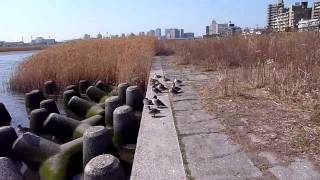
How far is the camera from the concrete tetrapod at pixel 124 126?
281 inches

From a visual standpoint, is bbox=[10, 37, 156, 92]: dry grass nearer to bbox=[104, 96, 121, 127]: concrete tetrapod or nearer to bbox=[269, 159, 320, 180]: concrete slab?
bbox=[104, 96, 121, 127]: concrete tetrapod

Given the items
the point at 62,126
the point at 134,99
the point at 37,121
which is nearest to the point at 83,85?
the point at 134,99

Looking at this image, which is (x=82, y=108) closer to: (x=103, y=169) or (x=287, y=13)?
(x=103, y=169)

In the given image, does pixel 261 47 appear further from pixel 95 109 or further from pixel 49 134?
pixel 49 134

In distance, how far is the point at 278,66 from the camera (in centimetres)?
895

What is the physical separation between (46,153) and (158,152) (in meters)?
2.54

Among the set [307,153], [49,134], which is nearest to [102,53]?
[49,134]

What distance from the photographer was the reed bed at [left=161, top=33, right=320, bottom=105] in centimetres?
741

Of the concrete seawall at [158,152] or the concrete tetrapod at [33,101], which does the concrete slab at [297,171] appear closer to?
the concrete seawall at [158,152]

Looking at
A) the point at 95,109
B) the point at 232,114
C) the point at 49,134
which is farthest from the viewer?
the point at 95,109

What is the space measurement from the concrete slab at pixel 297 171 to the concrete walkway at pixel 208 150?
7.0 inches

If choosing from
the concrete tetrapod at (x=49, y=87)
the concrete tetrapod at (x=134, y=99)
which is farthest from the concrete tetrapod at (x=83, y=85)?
the concrete tetrapod at (x=134, y=99)

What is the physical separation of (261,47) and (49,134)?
652 cm

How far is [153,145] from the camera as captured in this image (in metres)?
5.05
